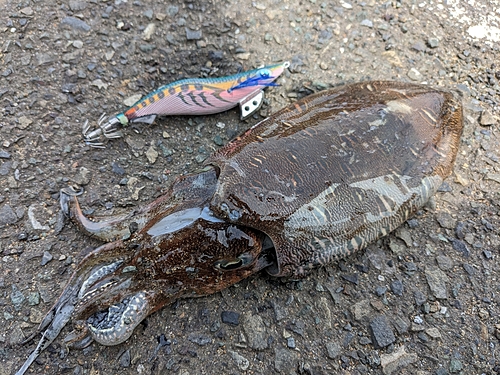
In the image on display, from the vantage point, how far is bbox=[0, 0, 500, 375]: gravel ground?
3.01m

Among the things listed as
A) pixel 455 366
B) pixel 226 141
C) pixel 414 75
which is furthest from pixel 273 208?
pixel 414 75

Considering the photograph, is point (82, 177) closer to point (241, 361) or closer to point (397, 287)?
point (241, 361)

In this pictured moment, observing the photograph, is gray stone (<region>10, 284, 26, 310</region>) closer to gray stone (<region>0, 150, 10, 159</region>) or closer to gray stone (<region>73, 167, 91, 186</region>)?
gray stone (<region>73, 167, 91, 186</region>)

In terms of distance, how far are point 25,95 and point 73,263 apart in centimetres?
164

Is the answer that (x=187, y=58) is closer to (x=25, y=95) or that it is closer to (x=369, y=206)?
(x=25, y=95)

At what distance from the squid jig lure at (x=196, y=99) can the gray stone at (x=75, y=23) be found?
3.38ft

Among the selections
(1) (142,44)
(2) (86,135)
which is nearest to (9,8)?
(1) (142,44)

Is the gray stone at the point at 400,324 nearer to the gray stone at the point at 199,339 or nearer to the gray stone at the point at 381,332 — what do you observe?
the gray stone at the point at 381,332

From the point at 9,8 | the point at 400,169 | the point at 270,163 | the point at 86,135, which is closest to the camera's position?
the point at 270,163

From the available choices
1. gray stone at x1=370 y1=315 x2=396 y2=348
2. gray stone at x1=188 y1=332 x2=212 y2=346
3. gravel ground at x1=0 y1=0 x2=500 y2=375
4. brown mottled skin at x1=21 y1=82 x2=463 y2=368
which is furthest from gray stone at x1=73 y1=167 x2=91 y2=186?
gray stone at x1=370 y1=315 x2=396 y2=348

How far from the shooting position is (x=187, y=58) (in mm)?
4113

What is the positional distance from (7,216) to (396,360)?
318cm

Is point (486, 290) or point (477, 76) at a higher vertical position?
point (477, 76)

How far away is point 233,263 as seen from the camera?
9.46 feet
